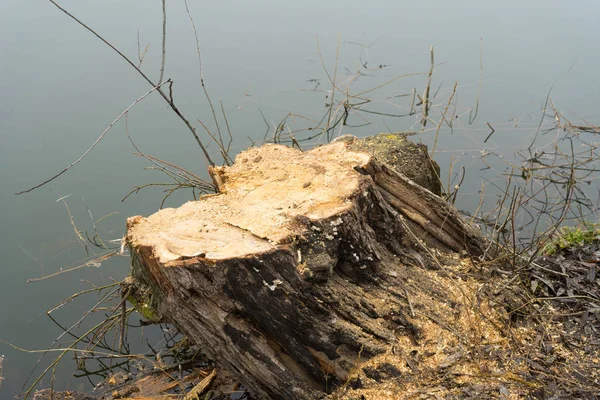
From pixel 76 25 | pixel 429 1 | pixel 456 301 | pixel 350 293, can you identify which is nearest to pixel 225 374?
pixel 350 293

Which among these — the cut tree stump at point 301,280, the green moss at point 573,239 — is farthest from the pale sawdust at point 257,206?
the green moss at point 573,239

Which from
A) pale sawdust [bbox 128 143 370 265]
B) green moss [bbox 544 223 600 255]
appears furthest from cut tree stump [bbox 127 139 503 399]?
green moss [bbox 544 223 600 255]

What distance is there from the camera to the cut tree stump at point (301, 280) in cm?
208

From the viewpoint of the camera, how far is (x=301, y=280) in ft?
6.89

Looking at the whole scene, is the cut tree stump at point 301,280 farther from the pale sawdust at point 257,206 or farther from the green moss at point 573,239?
the green moss at point 573,239

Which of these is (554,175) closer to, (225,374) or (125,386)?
(225,374)

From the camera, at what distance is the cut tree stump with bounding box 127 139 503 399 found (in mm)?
2078

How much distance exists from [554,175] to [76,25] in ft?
14.1

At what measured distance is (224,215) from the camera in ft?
7.60

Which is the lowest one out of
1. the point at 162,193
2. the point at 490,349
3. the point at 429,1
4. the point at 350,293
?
the point at 490,349

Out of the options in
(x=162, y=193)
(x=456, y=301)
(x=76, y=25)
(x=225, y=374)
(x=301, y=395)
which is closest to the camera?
(x=301, y=395)

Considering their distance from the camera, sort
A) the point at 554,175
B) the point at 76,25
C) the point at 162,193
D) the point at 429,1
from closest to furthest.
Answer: the point at 162,193 < the point at 554,175 < the point at 76,25 < the point at 429,1

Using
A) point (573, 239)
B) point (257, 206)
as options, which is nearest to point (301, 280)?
point (257, 206)

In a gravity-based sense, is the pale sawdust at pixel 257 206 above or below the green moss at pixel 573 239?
above
